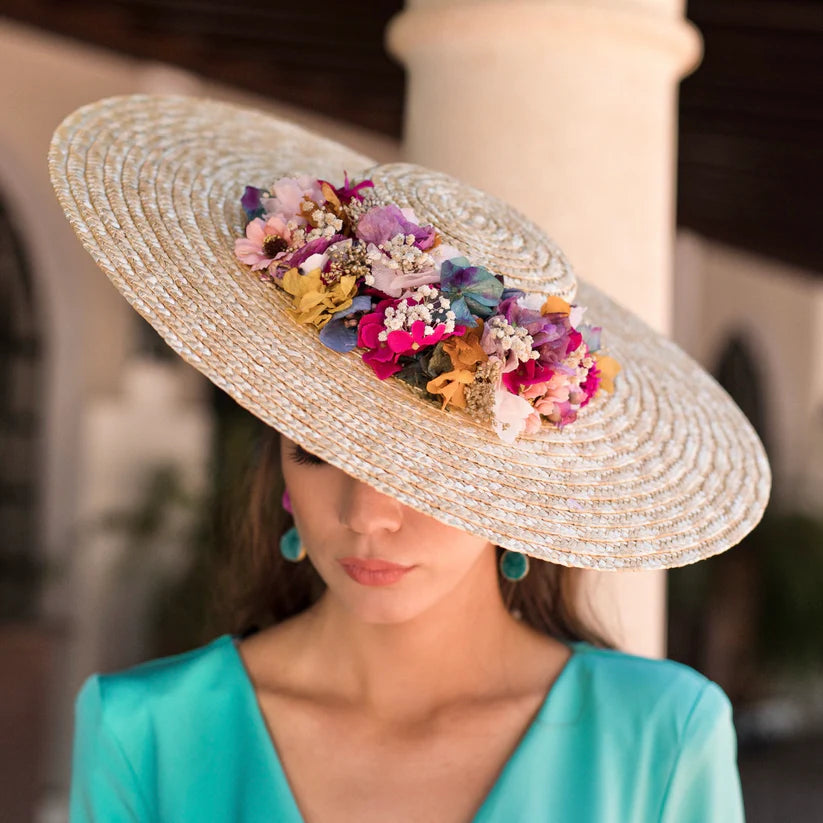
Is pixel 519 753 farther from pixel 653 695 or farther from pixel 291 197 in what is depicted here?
pixel 291 197

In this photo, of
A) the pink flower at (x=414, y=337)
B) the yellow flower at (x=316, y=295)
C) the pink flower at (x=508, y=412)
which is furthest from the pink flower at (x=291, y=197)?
the pink flower at (x=508, y=412)

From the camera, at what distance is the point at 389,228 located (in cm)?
141

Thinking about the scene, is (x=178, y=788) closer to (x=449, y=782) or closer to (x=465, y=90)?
(x=449, y=782)

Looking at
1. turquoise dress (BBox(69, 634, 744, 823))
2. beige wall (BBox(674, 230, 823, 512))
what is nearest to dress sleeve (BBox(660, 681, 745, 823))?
turquoise dress (BBox(69, 634, 744, 823))

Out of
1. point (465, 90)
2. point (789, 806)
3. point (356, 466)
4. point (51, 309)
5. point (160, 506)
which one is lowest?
point (789, 806)

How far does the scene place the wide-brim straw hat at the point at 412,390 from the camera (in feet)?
4.20

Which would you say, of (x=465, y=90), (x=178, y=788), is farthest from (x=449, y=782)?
(x=465, y=90)

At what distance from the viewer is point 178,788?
60.5 inches

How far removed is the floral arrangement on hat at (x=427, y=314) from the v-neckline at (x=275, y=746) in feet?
1.23

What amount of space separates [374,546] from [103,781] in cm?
51

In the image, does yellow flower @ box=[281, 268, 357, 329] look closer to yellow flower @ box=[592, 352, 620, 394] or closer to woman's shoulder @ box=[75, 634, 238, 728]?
yellow flower @ box=[592, 352, 620, 394]

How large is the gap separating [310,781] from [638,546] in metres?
0.54

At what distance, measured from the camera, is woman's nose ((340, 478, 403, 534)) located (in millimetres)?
1351

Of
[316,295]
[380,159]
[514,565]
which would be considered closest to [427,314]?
[316,295]
